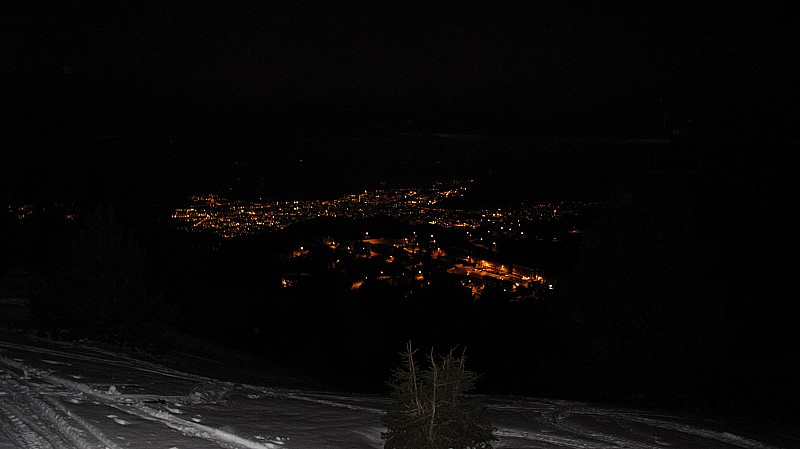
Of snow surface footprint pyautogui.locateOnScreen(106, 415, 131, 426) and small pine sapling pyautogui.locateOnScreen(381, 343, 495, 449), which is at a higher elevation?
small pine sapling pyautogui.locateOnScreen(381, 343, 495, 449)

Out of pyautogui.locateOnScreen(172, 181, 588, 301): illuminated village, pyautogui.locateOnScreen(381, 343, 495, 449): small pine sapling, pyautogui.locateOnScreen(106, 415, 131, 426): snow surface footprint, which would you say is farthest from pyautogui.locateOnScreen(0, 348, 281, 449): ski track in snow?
pyautogui.locateOnScreen(172, 181, 588, 301): illuminated village

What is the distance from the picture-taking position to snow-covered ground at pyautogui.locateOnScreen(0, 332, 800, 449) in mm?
5730

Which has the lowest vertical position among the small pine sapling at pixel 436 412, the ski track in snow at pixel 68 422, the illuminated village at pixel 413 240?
the ski track in snow at pixel 68 422

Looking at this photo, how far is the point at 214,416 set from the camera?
678cm

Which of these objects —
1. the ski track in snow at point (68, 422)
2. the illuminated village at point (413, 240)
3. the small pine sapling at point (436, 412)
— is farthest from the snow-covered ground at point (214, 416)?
the illuminated village at point (413, 240)

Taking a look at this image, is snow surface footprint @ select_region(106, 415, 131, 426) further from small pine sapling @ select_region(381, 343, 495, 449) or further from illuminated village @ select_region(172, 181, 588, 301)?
illuminated village @ select_region(172, 181, 588, 301)

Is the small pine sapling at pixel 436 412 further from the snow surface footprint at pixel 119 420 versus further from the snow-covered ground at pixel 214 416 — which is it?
the snow surface footprint at pixel 119 420

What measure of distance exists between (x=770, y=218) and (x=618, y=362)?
14811mm

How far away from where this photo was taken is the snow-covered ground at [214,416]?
5730mm

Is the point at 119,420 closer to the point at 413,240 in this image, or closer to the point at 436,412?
the point at 436,412

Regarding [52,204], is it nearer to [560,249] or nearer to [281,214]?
[281,214]

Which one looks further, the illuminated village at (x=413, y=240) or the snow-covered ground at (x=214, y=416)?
the illuminated village at (x=413, y=240)

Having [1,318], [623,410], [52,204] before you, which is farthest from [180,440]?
[52,204]

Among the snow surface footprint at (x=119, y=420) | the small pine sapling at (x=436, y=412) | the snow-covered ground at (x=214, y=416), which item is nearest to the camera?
the small pine sapling at (x=436, y=412)
